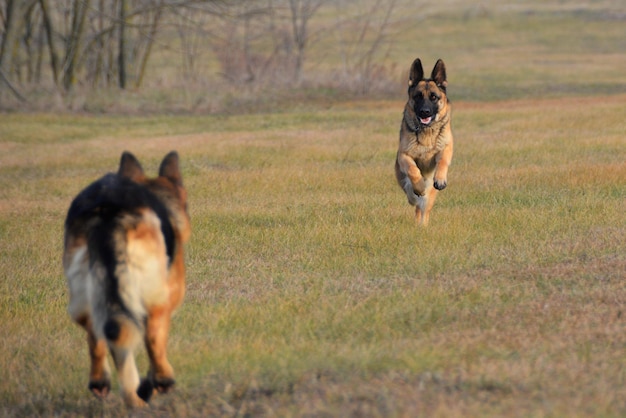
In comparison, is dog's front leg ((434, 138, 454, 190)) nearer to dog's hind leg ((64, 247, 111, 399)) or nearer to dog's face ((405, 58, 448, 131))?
dog's face ((405, 58, 448, 131))

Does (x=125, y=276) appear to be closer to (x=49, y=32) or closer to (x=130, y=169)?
(x=130, y=169)

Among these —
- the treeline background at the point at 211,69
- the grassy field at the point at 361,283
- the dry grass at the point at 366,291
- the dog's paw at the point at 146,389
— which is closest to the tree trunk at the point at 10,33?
the treeline background at the point at 211,69

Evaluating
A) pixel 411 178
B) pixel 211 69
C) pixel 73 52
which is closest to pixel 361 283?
pixel 411 178

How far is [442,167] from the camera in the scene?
1025cm

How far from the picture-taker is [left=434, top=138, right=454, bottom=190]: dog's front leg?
33.3ft

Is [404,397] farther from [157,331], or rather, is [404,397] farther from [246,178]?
[246,178]

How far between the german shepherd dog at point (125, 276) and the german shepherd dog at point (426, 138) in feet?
18.3

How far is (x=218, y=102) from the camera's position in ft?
91.7

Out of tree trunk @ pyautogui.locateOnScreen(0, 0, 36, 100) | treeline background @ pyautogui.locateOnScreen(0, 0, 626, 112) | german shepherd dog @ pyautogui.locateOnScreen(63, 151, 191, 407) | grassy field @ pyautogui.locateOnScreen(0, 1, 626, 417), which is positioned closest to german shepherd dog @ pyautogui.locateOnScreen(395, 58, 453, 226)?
grassy field @ pyautogui.locateOnScreen(0, 1, 626, 417)

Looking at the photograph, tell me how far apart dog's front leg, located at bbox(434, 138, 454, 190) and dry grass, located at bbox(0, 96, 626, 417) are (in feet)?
1.20

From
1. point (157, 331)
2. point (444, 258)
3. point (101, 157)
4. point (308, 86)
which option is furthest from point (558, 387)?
point (308, 86)

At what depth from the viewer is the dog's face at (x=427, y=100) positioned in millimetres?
10289

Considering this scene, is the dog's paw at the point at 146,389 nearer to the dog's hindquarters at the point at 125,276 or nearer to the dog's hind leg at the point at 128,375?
the dog's hind leg at the point at 128,375

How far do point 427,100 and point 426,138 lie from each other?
401 mm
